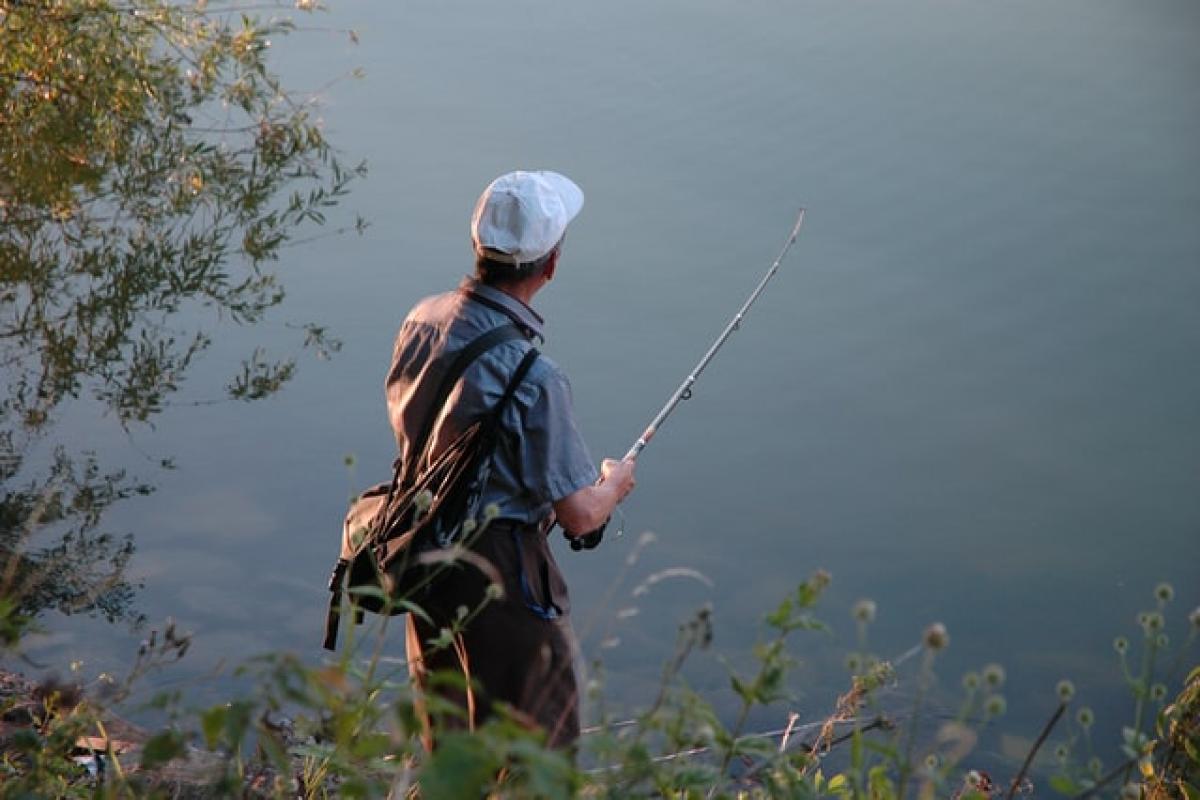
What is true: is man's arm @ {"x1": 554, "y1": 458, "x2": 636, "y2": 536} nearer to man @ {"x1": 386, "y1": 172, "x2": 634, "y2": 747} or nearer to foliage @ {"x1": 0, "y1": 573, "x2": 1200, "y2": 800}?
man @ {"x1": 386, "y1": 172, "x2": 634, "y2": 747}

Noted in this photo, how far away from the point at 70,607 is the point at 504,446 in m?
3.21

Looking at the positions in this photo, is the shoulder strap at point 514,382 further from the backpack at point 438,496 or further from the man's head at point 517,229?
the man's head at point 517,229

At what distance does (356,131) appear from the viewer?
9586 millimetres

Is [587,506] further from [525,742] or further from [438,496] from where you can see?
[525,742]

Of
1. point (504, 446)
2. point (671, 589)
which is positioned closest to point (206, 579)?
point (671, 589)

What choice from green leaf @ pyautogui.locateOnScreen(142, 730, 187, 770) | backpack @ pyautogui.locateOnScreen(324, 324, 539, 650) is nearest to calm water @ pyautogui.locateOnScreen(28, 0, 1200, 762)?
backpack @ pyautogui.locateOnScreen(324, 324, 539, 650)

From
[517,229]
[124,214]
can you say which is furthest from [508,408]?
[124,214]

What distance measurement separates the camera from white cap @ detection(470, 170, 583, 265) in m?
3.20

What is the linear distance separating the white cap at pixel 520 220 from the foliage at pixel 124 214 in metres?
3.25

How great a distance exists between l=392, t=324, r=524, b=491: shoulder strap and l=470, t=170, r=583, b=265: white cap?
0.14 m

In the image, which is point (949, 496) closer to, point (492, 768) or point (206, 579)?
point (206, 579)

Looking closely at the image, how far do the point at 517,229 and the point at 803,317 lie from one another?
502 cm

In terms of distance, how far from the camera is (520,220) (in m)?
3.20

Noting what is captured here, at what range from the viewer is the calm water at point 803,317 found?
641cm
